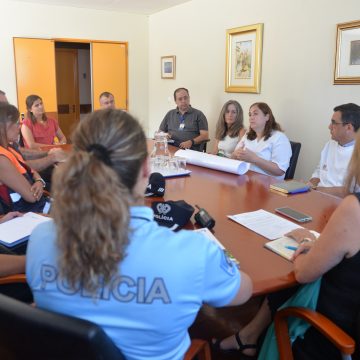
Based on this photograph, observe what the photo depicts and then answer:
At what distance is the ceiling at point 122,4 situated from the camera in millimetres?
5480

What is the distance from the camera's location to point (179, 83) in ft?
19.2

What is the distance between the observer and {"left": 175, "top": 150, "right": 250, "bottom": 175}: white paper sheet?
2.55 meters

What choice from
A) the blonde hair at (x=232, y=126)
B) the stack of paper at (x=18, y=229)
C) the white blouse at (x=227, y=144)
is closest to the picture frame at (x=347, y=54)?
the blonde hair at (x=232, y=126)

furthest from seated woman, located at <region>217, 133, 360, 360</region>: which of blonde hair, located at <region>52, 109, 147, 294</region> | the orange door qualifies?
the orange door

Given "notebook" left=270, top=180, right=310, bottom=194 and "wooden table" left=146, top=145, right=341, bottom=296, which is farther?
"notebook" left=270, top=180, right=310, bottom=194

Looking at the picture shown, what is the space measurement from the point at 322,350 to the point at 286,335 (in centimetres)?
13

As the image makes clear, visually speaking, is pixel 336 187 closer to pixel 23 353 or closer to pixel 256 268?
pixel 256 268

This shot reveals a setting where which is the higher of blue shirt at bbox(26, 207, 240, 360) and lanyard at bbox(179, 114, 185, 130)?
lanyard at bbox(179, 114, 185, 130)

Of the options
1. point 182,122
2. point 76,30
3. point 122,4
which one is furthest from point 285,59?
point 76,30

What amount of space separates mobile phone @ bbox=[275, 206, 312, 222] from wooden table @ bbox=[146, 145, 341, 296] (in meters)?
0.03

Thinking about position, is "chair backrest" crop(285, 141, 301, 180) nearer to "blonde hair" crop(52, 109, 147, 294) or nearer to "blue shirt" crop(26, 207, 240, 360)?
"blue shirt" crop(26, 207, 240, 360)

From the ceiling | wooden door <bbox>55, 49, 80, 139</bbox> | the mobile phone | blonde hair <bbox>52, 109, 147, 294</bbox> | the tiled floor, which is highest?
the ceiling

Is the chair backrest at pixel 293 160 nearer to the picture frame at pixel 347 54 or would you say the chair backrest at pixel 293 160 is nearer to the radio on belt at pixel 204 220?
the picture frame at pixel 347 54

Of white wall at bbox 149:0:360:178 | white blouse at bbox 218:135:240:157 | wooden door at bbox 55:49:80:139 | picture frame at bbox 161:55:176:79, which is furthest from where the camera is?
wooden door at bbox 55:49:80:139
